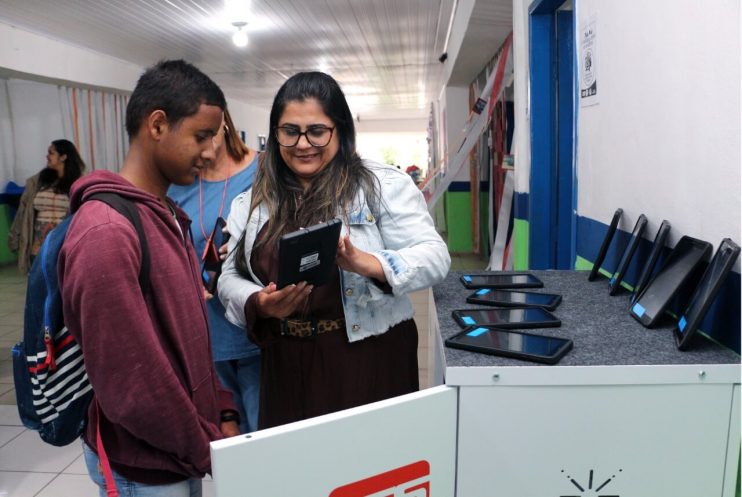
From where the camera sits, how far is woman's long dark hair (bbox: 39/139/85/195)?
5.48 m

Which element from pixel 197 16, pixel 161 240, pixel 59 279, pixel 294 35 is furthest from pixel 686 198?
pixel 294 35

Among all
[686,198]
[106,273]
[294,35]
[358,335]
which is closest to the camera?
[106,273]

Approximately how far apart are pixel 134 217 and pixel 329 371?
67cm

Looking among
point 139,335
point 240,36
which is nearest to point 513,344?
point 139,335

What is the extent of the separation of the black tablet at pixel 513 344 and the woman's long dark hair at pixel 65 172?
5.20 m

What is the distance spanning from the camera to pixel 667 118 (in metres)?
1.36

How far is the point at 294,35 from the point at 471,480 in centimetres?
668

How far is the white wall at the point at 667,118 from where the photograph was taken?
1.11 metres

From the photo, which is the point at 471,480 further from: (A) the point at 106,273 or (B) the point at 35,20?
(B) the point at 35,20

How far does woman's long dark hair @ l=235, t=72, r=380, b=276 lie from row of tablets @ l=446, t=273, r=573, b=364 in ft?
1.20

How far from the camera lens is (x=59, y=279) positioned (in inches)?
38.1

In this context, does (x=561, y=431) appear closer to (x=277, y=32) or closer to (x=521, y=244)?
(x=521, y=244)

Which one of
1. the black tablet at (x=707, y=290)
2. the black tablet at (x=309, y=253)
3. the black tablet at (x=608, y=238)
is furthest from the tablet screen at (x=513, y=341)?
the black tablet at (x=608, y=238)

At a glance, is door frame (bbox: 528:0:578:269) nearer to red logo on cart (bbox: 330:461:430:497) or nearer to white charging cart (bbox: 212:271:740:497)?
white charging cart (bbox: 212:271:740:497)
